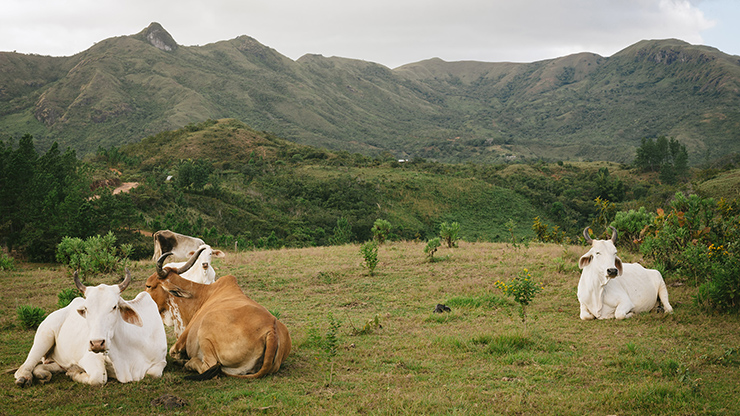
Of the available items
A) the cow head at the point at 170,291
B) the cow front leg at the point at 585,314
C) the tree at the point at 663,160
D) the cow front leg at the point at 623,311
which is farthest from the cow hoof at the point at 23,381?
the tree at the point at 663,160

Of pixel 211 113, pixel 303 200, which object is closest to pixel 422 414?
pixel 303 200

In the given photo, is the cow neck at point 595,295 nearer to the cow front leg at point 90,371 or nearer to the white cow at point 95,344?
the white cow at point 95,344

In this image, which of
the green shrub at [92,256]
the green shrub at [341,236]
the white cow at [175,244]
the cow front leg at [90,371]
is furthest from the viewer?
the green shrub at [341,236]

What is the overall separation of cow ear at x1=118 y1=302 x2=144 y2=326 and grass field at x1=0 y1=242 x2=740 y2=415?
751 mm

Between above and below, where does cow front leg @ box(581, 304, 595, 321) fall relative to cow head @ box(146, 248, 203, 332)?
below

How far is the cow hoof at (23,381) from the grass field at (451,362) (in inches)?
3.2

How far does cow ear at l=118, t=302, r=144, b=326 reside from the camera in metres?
5.85

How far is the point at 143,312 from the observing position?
627cm

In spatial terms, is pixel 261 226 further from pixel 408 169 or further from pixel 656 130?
pixel 656 130

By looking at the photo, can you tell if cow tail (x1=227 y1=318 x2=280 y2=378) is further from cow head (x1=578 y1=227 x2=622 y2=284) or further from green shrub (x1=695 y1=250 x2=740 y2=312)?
green shrub (x1=695 y1=250 x2=740 y2=312)

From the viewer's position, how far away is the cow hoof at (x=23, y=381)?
17.5 feet

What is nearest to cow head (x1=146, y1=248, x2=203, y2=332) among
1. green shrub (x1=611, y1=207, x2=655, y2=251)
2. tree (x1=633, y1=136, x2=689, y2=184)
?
green shrub (x1=611, y1=207, x2=655, y2=251)

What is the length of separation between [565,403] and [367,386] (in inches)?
87.9

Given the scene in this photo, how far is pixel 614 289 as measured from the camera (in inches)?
354
